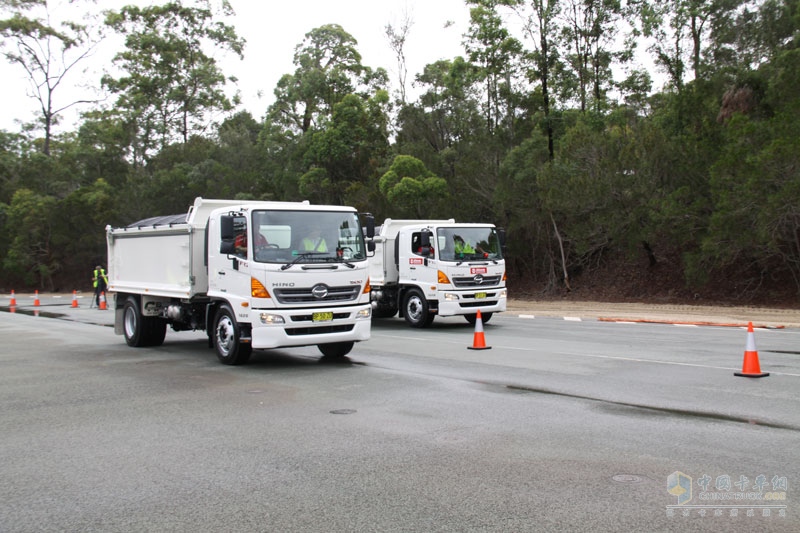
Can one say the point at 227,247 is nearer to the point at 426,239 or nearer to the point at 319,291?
the point at 319,291

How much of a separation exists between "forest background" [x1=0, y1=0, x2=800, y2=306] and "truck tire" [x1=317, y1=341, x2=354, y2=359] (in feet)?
50.8

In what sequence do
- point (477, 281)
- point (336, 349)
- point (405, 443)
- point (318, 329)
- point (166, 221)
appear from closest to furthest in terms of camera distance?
point (405, 443) → point (318, 329) → point (336, 349) → point (166, 221) → point (477, 281)

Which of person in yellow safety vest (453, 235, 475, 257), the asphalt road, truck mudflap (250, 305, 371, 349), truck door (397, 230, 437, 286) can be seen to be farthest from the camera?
person in yellow safety vest (453, 235, 475, 257)

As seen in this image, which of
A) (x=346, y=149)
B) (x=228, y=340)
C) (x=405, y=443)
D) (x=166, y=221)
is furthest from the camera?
(x=346, y=149)

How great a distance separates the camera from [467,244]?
17.8m

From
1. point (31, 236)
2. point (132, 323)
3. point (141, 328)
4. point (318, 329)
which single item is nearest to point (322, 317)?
point (318, 329)

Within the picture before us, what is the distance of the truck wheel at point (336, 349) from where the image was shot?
41.4ft

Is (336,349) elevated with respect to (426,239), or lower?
lower

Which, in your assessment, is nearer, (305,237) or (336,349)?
(305,237)

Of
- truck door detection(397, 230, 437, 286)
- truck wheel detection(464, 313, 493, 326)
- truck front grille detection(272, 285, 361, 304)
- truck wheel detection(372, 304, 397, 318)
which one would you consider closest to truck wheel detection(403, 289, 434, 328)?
truck door detection(397, 230, 437, 286)

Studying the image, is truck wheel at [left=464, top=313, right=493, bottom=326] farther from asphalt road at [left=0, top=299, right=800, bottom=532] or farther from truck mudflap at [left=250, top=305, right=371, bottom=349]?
truck mudflap at [left=250, top=305, right=371, bottom=349]

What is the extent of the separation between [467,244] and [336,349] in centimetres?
618

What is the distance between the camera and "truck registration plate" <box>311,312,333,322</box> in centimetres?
1130

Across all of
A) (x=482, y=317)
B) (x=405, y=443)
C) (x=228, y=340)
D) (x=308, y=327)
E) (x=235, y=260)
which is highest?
(x=235, y=260)
